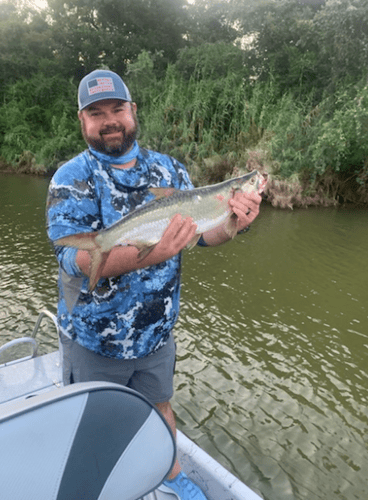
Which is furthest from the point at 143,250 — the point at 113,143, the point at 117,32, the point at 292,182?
the point at 117,32

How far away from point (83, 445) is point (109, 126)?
5.86ft

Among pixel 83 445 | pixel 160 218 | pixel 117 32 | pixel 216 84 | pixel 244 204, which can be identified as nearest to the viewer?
pixel 83 445

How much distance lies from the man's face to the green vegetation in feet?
55.1

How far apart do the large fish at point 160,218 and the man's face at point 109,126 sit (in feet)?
1.28

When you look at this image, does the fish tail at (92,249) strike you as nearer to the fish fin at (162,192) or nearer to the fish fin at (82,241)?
the fish fin at (82,241)

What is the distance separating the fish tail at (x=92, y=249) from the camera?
7.27 ft

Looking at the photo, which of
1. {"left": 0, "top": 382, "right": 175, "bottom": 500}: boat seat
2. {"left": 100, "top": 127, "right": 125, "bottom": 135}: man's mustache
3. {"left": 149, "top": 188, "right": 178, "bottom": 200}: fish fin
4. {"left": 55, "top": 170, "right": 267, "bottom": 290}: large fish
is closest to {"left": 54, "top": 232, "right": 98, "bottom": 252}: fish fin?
{"left": 55, "top": 170, "right": 267, "bottom": 290}: large fish

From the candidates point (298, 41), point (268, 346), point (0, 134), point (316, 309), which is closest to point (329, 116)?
point (298, 41)

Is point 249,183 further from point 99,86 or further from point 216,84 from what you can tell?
point 216,84

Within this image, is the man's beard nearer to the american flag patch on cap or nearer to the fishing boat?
the american flag patch on cap

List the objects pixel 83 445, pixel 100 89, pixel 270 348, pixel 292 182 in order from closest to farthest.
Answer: pixel 83 445 → pixel 100 89 → pixel 270 348 → pixel 292 182

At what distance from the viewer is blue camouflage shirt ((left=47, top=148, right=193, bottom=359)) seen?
2383mm

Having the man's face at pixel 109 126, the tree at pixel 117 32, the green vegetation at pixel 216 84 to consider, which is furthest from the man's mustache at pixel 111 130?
the tree at pixel 117 32

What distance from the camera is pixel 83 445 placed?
1697 millimetres
